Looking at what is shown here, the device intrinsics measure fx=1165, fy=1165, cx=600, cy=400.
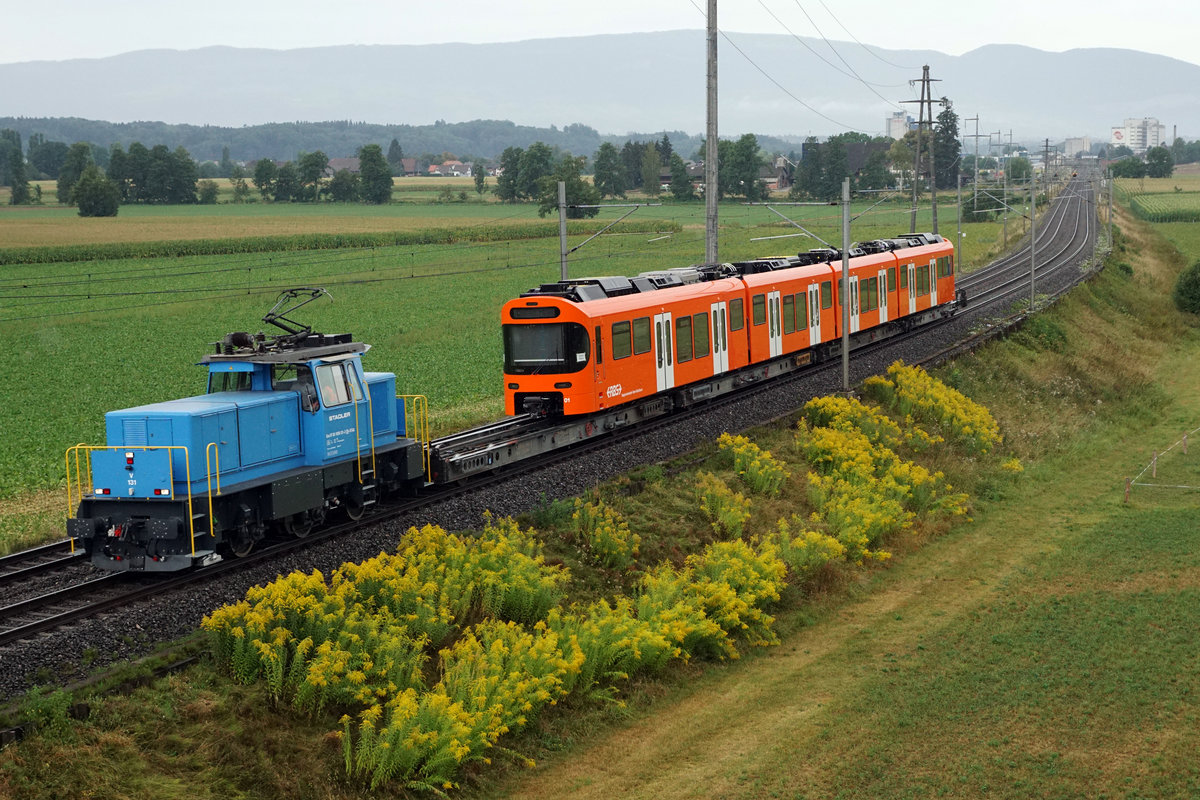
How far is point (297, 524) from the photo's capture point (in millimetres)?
19609

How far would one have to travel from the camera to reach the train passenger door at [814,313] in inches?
1505

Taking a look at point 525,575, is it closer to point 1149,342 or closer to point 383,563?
point 383,563

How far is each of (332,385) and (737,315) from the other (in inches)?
628

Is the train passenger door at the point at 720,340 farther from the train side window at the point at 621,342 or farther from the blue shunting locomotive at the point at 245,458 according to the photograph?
the blue shunting locomotive at the point at 245,458

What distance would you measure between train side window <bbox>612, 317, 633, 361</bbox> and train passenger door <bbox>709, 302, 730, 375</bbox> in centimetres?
464

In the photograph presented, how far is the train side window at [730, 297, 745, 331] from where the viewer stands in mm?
33056

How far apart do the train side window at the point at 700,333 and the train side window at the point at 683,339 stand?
0.81ft

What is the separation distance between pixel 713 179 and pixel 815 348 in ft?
25.3

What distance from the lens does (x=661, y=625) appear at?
57.6 ft

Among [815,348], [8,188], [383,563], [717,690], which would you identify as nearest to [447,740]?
[383,563]

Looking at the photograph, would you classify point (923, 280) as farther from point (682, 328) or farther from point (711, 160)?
point (682, 328)

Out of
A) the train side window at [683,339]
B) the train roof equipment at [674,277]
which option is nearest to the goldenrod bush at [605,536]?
the train roof equipment at [674,277]

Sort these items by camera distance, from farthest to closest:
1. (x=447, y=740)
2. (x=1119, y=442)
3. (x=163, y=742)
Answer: (x=1119, y=442) < (x=447, y=740) < (x=163, y=742)

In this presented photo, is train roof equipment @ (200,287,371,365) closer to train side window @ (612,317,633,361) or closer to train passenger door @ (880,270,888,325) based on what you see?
train side window @ (612,317,633,361)
